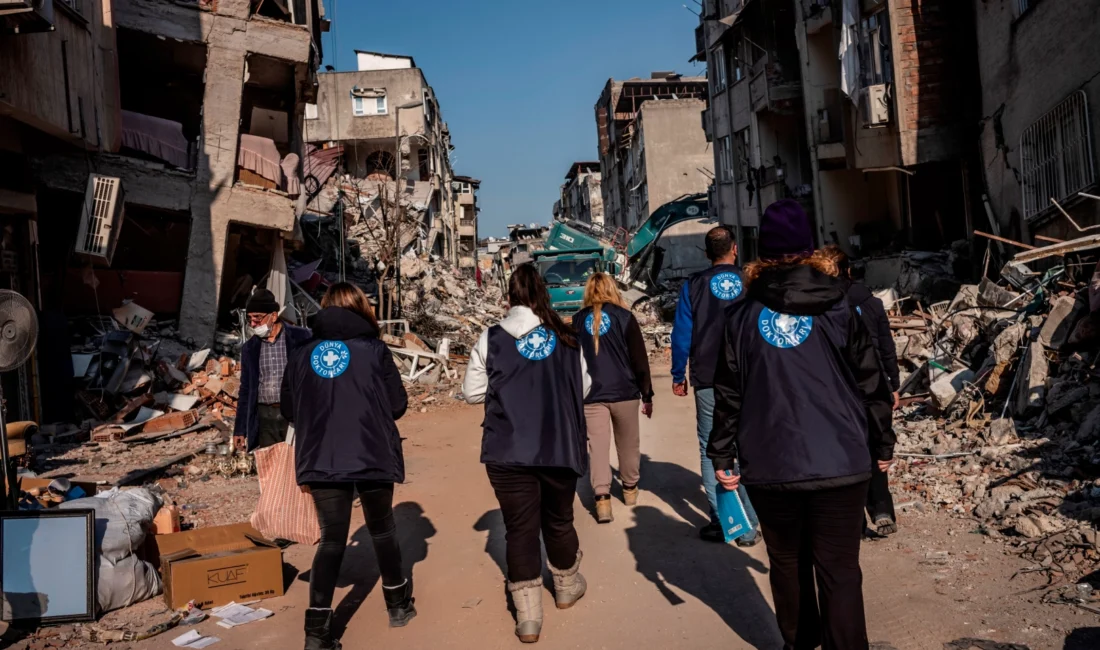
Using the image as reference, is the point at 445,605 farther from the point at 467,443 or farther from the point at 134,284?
the point at 134,284

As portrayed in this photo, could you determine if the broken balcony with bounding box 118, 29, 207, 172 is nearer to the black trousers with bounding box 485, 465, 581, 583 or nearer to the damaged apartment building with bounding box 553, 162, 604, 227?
the black trousers with bounding box 485, 465, 581, 583

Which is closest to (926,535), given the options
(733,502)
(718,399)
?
(733,502)

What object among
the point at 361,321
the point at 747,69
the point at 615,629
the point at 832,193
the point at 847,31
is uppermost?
the point at 747,69

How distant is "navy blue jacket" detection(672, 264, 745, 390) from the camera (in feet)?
20.2

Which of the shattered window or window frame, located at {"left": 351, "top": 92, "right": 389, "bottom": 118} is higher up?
window frame, located at {"left": 351, "top": 92, "right": 389, "bottom": 118}

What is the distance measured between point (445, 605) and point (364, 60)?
5463 cm

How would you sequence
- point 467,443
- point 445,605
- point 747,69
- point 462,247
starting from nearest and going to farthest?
point 445,605 → point 467,443 → point 747,69 → point 462,247

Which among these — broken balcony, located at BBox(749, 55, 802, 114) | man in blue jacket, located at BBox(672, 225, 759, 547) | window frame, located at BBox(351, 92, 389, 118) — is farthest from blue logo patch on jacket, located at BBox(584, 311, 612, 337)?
window frame, located at BBox(351, 92, 389, 118)

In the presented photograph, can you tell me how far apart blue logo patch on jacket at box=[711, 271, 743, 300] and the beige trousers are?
1436mm

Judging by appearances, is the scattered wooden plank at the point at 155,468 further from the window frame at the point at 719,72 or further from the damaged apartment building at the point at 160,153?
the window frame at the point at 719,72

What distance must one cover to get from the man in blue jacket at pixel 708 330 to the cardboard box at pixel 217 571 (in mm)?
2962

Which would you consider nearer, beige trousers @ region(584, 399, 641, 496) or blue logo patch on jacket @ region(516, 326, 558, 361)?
blue logo patch on jacket @ region(516, 326, 558, 361)

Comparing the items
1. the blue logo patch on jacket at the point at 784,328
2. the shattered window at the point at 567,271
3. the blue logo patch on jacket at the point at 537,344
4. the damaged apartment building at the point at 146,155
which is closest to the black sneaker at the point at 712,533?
the blue logo patch on jacket at the point at 537,344

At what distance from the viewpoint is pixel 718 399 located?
377 cm
